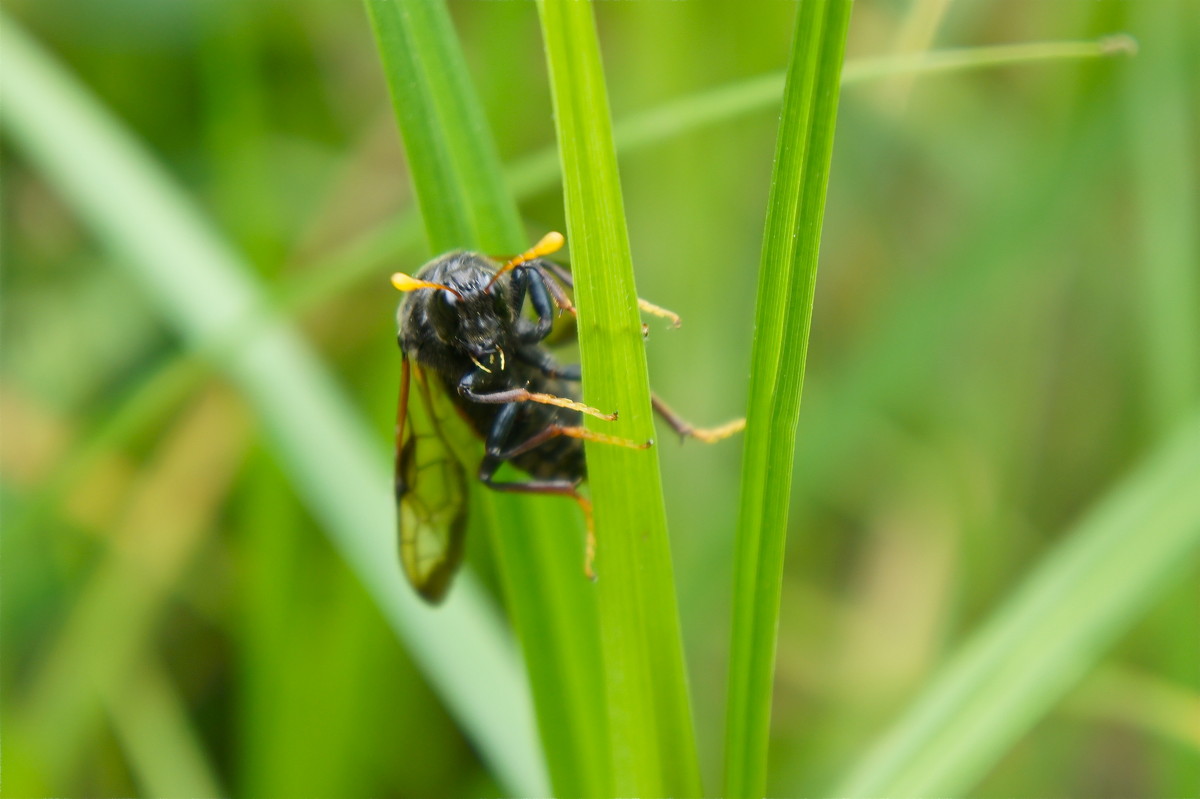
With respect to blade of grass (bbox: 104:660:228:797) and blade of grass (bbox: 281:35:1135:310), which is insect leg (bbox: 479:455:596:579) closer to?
blade of grass (bbox: 281:35:1135:310)

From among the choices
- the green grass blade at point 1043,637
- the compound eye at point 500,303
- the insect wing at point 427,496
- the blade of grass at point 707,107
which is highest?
the blade of grass at point 707,107

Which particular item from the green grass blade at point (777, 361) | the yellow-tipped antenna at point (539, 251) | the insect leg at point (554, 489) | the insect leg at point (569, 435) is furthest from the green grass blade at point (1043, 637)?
the yellow-tipped antenna at point (539, 251)

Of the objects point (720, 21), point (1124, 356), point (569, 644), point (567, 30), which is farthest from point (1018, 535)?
point (567, 30)

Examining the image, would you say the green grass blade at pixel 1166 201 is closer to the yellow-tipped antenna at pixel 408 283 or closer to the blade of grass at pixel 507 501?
the blade of grass at pixel 507 501

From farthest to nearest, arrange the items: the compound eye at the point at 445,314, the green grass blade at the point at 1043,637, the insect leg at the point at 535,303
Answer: the insect leg at the point at 535,303 → the compound eye at the point at 445,314 → the green grass blade at the point at 1043,637

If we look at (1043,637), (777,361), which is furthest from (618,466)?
(1043,637)
